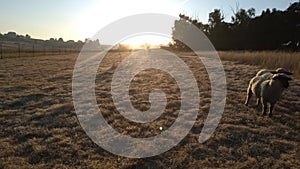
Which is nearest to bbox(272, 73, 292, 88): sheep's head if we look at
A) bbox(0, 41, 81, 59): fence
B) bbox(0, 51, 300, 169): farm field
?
bbox(0, 51, 300, 169): farm field

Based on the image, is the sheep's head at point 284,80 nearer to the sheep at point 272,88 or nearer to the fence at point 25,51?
the sheep at point 272,88

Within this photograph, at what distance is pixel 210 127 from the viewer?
18.7 feet

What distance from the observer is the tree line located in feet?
105

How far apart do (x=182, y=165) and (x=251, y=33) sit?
38.2 meters

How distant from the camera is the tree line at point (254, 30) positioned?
32.1 meters

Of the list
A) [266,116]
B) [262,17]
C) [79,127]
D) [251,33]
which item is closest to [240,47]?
[251,33]

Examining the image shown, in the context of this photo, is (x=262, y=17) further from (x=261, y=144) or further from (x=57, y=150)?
(x=57, y=150)

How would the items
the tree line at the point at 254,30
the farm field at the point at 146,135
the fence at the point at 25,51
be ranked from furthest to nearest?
the fence at the point at 25,51 < the tree line at the point at 254,30 < the farm field at the point at 146,135

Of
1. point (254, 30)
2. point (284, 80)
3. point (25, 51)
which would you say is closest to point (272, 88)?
point (284, 80)

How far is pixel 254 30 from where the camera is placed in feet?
119

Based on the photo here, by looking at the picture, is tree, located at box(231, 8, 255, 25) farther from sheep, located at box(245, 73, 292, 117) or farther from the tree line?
sheep, located at box(245, 73, 292, 117)

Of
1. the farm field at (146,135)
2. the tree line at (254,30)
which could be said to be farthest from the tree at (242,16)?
the farm field at (146,135)

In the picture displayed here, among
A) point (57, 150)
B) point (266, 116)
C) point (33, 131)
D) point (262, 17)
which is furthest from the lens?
point (262, 17)

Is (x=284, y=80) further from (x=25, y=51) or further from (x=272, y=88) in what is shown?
(x=25, y=51)
